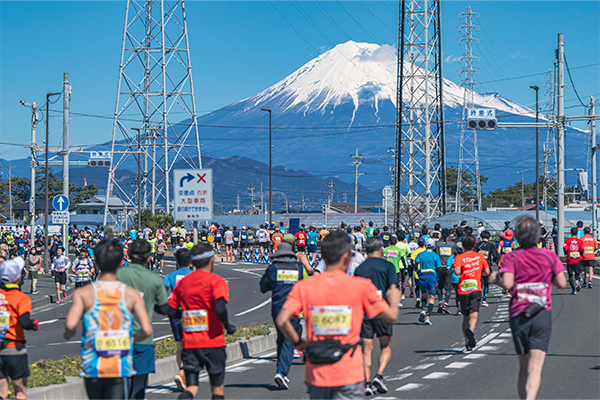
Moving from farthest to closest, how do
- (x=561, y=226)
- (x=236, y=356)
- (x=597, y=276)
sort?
(x=561, y=226) < (x=597, y=276) < (x=236, y=356)

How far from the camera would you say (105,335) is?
18.6 ft

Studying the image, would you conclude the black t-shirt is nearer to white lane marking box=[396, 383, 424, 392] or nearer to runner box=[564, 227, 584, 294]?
white lane marking box=[396, 383, 424, 392]

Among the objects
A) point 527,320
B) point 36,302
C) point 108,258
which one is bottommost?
point 36,302

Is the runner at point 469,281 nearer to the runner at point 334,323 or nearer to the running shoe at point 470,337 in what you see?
the running shoe at point 470,337

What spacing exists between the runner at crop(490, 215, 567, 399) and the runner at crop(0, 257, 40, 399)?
479 centimetres

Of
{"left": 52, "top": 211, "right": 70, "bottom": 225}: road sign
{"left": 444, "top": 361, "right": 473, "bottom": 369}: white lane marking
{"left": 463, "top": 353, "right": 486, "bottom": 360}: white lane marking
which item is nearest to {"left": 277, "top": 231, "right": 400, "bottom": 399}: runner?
{"left": 444, "top": 361, "right": 473, "bottom": 369}: white lane marking

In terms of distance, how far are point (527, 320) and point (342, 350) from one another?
8.22 feet

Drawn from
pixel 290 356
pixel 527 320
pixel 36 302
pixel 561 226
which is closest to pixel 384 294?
pixel 290 356

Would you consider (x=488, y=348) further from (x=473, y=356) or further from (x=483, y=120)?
(x=483, y=120)

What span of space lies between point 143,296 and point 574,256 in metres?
15.3

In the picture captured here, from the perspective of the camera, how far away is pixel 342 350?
16.6 feet

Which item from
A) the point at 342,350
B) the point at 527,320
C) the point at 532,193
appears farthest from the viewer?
the point at 532,193

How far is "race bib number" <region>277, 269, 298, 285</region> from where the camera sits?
949 centimetres

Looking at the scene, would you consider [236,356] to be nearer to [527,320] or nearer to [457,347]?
[457,347]
